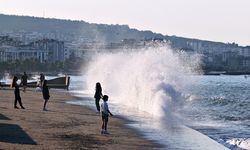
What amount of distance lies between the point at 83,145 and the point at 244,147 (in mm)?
4934

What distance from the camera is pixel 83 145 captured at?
1448 centimetres

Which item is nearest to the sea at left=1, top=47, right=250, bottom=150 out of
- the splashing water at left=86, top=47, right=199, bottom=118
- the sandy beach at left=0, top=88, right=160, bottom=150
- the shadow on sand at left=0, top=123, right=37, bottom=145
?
the splashing water at left=86, top=47, right=199, bottom=118

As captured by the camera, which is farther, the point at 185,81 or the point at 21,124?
the point at 185,81

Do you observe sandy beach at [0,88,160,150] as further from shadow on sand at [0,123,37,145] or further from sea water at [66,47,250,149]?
sea water at [66,47,250,149]

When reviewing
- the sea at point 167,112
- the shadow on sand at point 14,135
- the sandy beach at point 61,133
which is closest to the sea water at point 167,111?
the sea at point 167,112

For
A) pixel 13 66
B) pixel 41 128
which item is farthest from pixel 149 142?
pixel 13 66

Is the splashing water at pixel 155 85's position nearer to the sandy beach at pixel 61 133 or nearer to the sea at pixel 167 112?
the sea at pixel 167 112

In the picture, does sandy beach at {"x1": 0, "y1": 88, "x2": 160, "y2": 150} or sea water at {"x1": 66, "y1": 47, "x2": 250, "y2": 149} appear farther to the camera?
sea water at {"x1": 66, "y1": 47, "x2": 250, "y2": 149}

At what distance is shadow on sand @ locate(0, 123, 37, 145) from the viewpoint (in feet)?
46.2

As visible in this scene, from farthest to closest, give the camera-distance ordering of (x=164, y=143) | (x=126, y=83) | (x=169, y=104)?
(x=126, y=83)
(x=169, y=104)
(x=164, y=143)

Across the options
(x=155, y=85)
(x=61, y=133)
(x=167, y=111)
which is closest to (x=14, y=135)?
(x=61, y=133)

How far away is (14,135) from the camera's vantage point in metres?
15.1

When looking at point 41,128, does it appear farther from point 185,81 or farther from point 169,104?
point 185,81

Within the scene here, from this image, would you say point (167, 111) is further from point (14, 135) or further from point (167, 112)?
point (14, 135)
